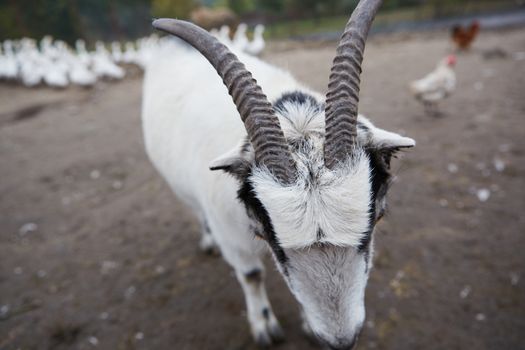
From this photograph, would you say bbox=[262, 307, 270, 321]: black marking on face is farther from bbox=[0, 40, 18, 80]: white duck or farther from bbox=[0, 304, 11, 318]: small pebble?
bbox=[0, 40, 18, 80]: white duck

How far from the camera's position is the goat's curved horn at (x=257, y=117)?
1603mm

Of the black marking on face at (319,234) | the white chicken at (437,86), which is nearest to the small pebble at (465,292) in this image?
the black marking on face at (319,234)

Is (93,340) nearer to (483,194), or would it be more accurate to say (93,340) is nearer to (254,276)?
(254,276)

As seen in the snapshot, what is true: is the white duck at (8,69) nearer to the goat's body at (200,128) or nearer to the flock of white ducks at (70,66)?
the flock of white ducks at (70,66)

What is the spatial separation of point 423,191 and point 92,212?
5179mm

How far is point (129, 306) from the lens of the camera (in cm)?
369

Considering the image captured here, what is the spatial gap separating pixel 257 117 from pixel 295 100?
46 centimetres

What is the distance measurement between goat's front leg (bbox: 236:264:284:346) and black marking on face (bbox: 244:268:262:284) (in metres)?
0.01

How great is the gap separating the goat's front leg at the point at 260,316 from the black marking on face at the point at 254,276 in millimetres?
13

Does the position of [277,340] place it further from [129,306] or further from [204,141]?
[204,141]

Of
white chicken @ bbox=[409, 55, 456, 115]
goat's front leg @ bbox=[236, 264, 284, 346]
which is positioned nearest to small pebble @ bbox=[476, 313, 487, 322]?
goat's front leg @ bbox=[236, 264, 284, 346]

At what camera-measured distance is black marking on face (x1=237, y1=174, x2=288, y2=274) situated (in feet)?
5.66

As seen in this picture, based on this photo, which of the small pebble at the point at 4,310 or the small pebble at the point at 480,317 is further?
the small pebble at the point at 4,310

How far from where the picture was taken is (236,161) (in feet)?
5.88
